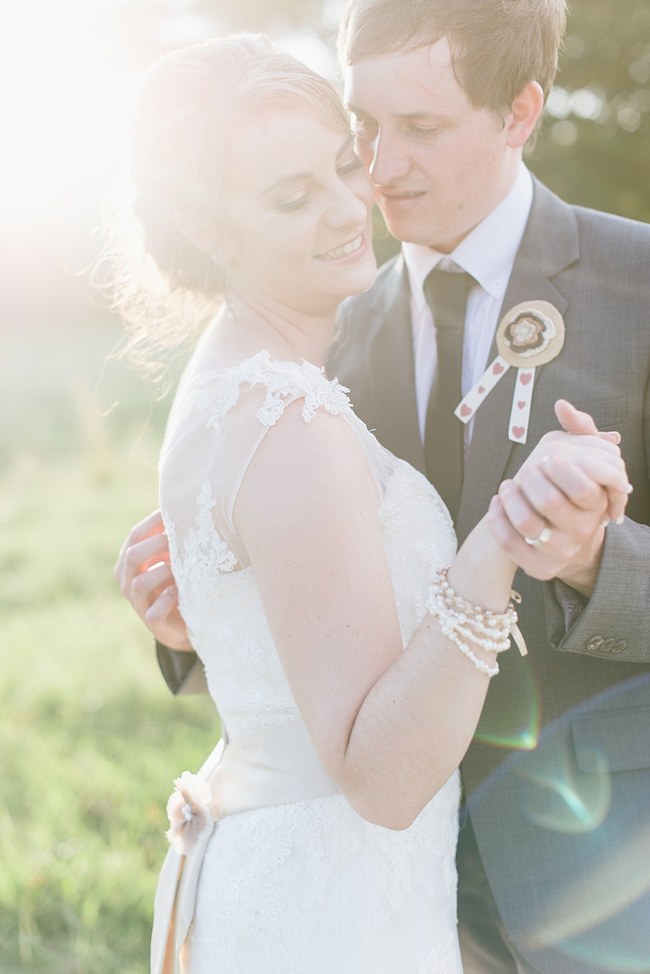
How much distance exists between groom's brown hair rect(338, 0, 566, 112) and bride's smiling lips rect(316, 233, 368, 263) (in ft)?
2.00

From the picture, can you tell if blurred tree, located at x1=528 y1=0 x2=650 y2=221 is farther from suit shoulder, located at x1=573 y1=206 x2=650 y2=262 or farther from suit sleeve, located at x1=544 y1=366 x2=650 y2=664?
suit sleeve, located at x1=544 y1=366 x2=650 y2=664

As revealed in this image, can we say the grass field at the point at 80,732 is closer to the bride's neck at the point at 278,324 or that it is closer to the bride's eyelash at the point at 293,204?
the bride's neck at the point at 278,324

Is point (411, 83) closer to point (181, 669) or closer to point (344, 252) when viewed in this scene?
point (344, 252)

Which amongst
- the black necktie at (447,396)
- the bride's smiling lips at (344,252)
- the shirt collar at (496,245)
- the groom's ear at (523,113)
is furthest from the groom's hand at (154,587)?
the groom's ear at (523,113)

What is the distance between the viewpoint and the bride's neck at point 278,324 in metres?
2.32

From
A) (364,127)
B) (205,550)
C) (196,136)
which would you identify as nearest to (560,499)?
(205,550)

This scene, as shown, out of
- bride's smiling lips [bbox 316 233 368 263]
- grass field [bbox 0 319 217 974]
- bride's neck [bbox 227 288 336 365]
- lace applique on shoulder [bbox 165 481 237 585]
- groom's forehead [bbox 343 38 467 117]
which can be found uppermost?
groom's forehead [bbox 343 38 467 117]

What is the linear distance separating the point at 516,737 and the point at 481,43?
5.77 ft

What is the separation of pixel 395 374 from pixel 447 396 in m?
0.20

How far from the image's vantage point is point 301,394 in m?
1.96

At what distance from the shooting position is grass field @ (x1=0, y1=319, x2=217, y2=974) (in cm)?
401

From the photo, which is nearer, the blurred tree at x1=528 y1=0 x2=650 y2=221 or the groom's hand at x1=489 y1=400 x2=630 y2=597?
the groom's hand at x1=489 y1=400 x2=630 y2=597

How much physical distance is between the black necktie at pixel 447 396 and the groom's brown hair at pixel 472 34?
51 cm

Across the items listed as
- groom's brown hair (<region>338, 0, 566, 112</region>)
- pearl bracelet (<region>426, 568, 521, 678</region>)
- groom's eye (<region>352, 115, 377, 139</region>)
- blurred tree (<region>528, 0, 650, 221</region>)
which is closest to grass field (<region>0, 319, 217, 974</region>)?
groom's eye (<region>352, 115, 377, 139</region>)
